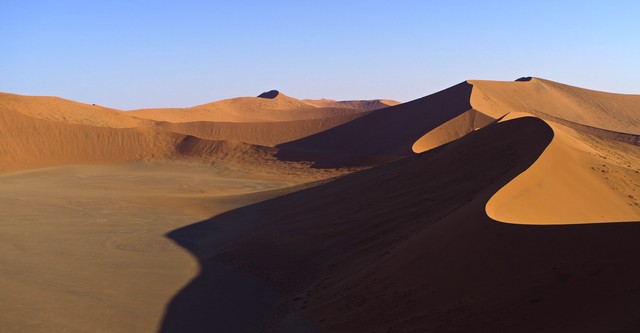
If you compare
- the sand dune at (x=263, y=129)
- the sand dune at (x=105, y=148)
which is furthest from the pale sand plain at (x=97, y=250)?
the sand dune at (x=263, y=129)

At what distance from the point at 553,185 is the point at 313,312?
6.58m

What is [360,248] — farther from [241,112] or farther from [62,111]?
[241,112]

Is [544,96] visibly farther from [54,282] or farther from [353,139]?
[54,282]

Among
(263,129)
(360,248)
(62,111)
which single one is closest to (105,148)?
(62,111)

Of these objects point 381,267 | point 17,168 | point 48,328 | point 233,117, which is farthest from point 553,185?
point 233,117

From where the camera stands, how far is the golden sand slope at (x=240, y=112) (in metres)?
103

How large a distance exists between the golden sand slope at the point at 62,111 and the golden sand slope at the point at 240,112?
25264mm

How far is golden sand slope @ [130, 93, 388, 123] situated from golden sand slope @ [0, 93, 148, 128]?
2526cm

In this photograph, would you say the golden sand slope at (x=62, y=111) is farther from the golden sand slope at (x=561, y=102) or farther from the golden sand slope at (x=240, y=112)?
the golden sand slope at (x=561, y=102)

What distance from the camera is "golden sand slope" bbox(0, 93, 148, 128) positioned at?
62.9m

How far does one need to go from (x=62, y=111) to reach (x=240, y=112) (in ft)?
150

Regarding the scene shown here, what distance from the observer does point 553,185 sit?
14.3 meters

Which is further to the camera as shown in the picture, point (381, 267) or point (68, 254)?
point (68, 254)

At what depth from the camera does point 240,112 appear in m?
111
